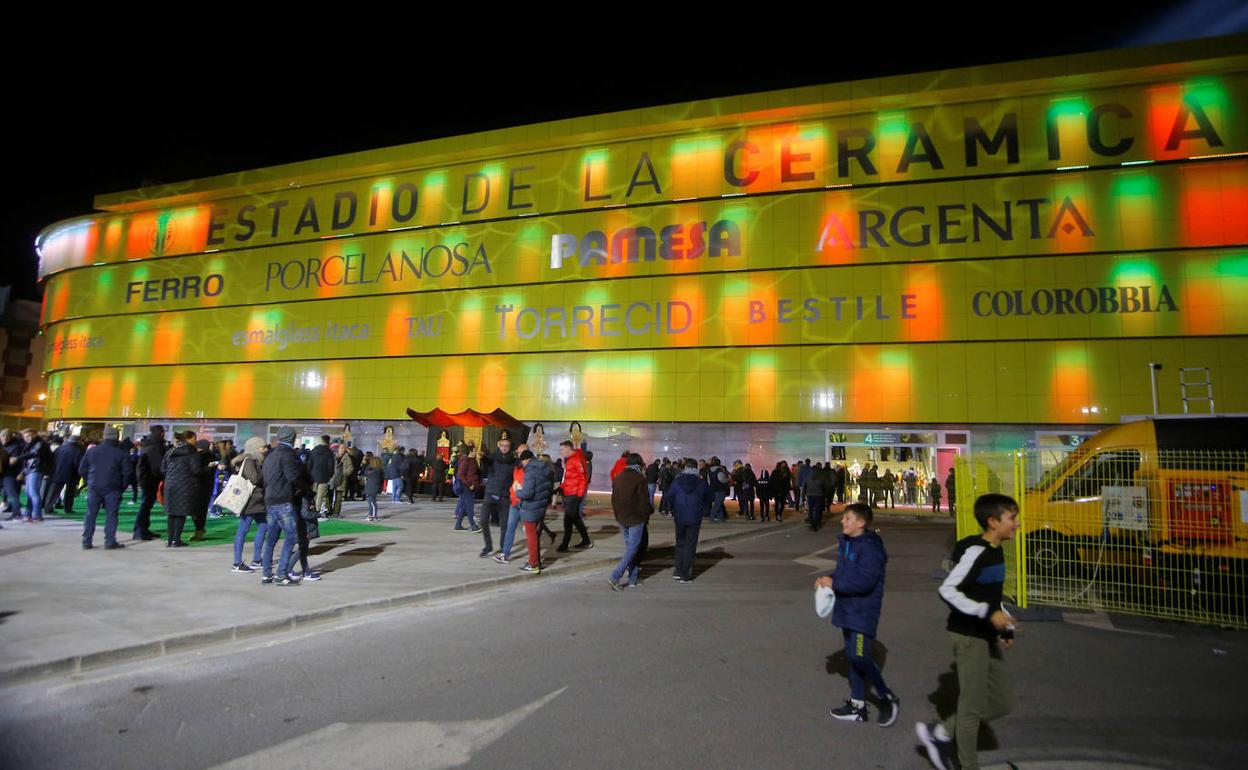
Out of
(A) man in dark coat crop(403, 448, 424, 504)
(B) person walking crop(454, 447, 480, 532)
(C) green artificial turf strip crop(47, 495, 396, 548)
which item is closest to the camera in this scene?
(C) green artificial turf strip crop(47, 495, 396, 548)

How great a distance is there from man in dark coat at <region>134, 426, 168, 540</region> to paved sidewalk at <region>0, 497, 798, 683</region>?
1.71 feet

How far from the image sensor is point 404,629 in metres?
7.09

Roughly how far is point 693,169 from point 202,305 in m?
28.8

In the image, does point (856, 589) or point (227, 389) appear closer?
point (856, 589)

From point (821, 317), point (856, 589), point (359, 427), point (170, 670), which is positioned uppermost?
point (821, 317)

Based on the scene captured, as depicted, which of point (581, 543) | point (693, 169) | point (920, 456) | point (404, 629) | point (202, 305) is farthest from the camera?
point (202, 305)

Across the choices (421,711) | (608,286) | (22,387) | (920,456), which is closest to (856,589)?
(421,711)

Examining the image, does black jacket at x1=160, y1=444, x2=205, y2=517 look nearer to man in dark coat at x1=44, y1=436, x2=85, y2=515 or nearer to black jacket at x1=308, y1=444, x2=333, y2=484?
black jacket at x1=308, y1=444, x2=333, y2=484

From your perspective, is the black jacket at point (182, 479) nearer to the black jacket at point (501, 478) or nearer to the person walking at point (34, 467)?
the black jacket at point (501, 478)

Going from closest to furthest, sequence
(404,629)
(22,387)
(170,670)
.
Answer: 1. (170,670)
2. (404,629)
3. (22,387)

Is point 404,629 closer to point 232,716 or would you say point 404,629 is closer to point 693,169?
point 232,716

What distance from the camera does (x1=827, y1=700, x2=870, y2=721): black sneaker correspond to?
469cm

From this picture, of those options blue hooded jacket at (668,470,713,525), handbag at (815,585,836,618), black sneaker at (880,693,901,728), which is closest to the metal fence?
blue hooded jacket at (668,470,713,525)

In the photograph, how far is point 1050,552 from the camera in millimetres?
9070
